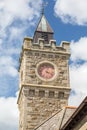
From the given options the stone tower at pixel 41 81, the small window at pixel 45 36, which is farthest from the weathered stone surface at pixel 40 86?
the small window at pixel 45 36

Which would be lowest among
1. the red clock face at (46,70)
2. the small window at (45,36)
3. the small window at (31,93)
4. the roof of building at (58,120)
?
the roof of building at (58,120)

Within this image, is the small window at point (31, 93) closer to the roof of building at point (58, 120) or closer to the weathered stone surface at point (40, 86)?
the weathered stone surface at point (40, 86)

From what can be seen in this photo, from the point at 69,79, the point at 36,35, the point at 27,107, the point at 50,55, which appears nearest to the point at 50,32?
the point at 36,35

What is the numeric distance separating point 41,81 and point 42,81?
9 cm

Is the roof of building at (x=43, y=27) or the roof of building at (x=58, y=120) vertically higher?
the roof of building at (x=43, y=27)

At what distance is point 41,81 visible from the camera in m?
31.1

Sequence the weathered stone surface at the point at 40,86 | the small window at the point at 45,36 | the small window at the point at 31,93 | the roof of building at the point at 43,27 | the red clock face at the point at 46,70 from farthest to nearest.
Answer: the roof of building at the point at 43,27 < the small window at the point at 45,36 < the red clock face at the point at 46,70 < the small window at the point at 31,93 < the weathered stone surface at the point at 40,86

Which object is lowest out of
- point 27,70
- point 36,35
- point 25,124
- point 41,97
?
point 25,124

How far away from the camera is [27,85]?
30.5 metres

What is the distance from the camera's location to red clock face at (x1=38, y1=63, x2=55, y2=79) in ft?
104

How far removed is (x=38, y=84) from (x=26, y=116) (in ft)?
10.2

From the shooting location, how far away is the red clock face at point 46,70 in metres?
31.6

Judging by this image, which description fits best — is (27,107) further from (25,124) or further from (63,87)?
(63,87)

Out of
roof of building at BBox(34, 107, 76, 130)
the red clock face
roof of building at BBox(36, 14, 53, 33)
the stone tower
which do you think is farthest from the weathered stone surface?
roof of building at BBox(34, 107, 76, 130)
